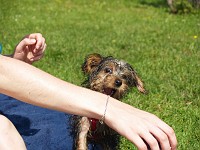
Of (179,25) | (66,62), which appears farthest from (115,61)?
(179,25)

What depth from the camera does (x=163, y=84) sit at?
6.94 m

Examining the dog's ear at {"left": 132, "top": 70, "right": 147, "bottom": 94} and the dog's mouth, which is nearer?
the dog's mouth

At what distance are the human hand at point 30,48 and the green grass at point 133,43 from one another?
4.42 ft

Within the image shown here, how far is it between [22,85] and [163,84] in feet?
16.4

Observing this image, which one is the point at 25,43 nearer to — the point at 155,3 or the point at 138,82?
the point at 138,82

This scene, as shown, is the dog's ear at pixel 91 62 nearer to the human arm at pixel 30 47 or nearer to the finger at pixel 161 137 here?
the human arm at pixel 30 47

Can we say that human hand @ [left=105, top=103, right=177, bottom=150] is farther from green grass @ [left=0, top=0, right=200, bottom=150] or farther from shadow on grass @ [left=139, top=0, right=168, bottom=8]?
shadow on grass @ [left=139, top=0, right=168, bottom=8]

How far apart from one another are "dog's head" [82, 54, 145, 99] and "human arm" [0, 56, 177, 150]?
2.16 meters

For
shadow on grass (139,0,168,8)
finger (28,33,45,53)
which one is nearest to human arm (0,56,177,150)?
finger (28,33,45,53)

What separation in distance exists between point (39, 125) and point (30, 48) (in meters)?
0.85

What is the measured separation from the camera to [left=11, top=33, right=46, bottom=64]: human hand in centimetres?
484

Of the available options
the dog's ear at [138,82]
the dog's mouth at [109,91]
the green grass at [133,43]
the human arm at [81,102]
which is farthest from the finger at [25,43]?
the human arm at [81,102]

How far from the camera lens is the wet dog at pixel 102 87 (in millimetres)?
4363

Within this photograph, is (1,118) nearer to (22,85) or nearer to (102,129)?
(22,85)
